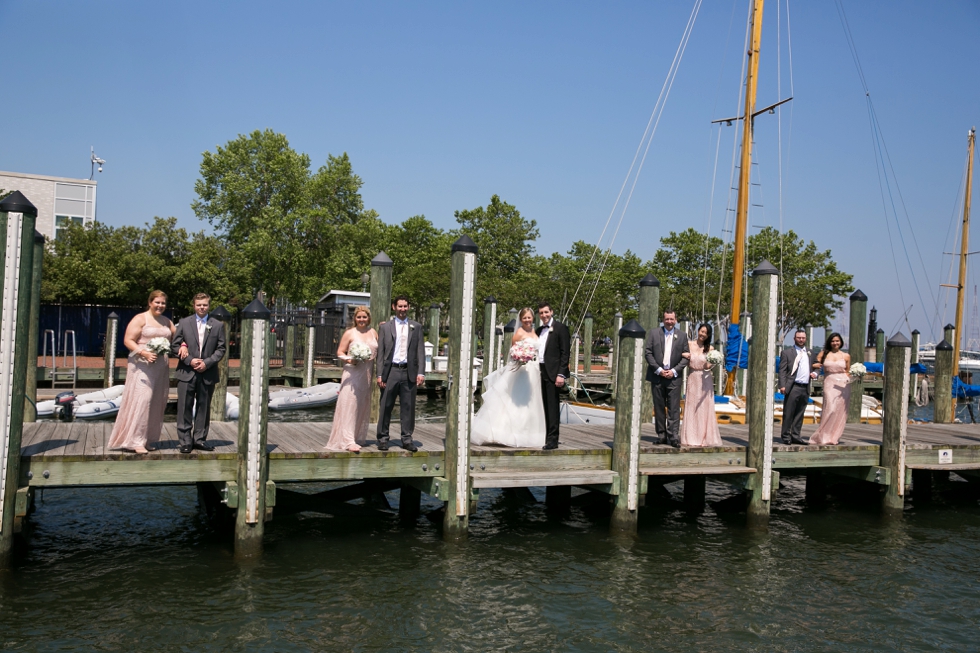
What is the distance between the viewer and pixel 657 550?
1003 cm

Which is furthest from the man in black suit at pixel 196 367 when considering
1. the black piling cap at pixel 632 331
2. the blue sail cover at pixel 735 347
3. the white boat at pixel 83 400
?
the blue sail cover at pixel 735 347

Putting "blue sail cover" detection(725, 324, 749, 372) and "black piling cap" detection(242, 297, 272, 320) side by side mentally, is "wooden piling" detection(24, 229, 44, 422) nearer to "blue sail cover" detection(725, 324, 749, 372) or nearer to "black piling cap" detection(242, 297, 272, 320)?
"black piling cap" detection(242, 297, 272, 320)

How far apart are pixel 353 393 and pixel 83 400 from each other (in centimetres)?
1210

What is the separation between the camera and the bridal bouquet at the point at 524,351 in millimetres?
9953

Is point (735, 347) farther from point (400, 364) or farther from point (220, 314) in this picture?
point (220, 314)

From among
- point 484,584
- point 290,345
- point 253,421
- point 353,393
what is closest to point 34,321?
point 253,421

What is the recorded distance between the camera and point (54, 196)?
62906 mm

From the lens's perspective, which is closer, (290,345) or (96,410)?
(96,410)

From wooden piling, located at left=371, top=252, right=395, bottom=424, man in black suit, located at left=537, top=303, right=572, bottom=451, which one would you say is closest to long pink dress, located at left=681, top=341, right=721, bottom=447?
man in black suit, located at left=537, top=303, right=572, bottom=451

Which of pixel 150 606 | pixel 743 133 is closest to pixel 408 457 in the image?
pixel 150 606

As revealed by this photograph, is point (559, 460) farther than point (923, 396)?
No

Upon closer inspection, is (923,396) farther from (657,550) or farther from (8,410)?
(8,410)

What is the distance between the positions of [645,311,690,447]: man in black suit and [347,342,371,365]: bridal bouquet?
3864 mm

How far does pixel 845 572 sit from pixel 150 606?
7.54 m
